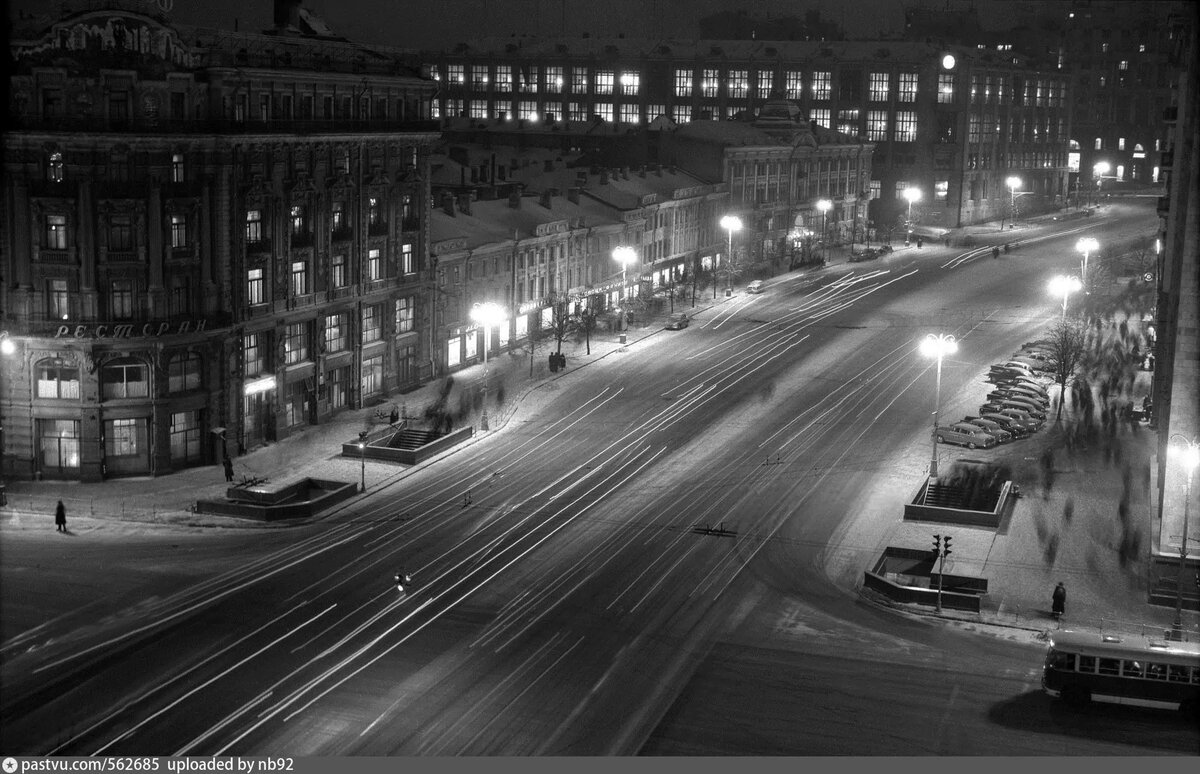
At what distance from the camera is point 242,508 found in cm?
6575

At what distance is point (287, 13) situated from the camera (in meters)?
88.9

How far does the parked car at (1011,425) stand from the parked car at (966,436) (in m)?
2.04

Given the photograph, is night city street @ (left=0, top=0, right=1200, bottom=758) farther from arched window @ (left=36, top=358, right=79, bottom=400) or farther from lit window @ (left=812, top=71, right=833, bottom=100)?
lit window @ (left=812, top=71, right=833, bottom=100)

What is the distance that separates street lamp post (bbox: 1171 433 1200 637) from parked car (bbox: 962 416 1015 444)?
74.7 feet

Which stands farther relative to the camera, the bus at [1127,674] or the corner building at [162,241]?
the corner building at [162,241]

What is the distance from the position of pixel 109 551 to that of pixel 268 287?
2087cm

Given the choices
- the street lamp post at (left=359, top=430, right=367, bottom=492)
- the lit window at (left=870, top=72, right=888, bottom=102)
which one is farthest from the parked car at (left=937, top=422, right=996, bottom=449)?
the lit window at (left=870, top=72, right=888, bottom=102)

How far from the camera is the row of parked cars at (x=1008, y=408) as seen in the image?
80812 millimetres

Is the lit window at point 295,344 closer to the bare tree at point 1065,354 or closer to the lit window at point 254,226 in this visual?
the lit window at point 254,226

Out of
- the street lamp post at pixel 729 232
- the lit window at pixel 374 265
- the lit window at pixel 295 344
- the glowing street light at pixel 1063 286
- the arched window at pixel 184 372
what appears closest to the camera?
the arched window at pixel 184 372

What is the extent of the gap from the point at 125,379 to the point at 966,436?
4010 centimetres

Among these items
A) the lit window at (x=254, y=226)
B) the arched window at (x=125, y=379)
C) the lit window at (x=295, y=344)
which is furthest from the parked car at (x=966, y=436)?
the arched window at (x=125, y=379)

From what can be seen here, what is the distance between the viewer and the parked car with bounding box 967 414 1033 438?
82625 mm

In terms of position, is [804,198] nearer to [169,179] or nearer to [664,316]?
[664,316]
